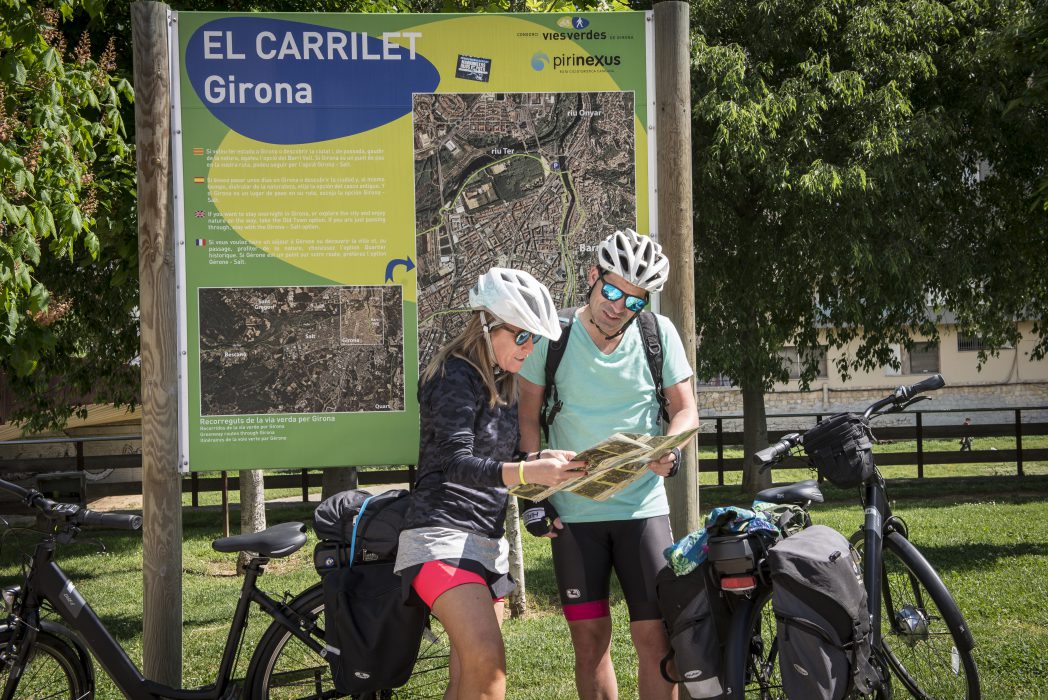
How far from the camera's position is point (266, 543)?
395 cm

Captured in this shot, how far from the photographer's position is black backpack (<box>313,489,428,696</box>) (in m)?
3.73

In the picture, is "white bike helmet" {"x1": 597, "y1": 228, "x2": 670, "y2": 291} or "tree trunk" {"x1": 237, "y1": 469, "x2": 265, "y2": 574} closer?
"white bike helmet" {"x1": 597, "y1": 228, "x2": 670, "y2": 291}

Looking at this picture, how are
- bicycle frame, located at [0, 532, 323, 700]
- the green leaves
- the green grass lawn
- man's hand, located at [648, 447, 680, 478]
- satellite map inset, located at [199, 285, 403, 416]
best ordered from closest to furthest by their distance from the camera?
man's hand, located at [648, 447, 680, 478] → bicycle frame, located at [0, 532, 323, 700] → satellite map inset, located at [199, 285, 403, 416] → the green grass lawn → the green leaves

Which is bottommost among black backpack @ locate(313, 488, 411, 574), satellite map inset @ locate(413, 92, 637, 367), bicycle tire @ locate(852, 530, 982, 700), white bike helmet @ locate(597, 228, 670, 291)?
bicycle tire @ locate(852, 530, 982, 700)

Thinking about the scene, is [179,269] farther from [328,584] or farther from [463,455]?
[463,455]

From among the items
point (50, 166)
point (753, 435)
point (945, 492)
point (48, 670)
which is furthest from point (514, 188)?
point (945, 492)

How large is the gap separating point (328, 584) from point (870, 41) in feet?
42.4

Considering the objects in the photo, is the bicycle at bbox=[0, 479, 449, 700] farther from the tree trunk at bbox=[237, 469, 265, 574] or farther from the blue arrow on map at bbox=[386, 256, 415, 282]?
the tree trunk at bbox=[237, 469, 265, 574]

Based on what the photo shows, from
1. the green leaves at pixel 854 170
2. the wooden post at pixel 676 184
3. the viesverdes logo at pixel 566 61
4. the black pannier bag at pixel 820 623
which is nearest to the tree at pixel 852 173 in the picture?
the green leaves at pixel 854 170

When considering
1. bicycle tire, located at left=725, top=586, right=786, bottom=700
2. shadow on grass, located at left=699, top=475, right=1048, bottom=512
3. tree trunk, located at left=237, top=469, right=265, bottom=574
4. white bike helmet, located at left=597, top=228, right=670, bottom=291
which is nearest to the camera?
bicycle tire, located at left=725, top=586, right=786, bottom=700

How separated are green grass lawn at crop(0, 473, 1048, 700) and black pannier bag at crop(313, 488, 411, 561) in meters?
1.42

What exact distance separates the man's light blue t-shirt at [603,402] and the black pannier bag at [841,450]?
59 cm

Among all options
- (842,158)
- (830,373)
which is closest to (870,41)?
(842,158)

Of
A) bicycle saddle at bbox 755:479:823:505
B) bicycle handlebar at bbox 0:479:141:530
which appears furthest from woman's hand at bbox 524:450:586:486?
bicycle handlebar at bbox 0:479:141:530
